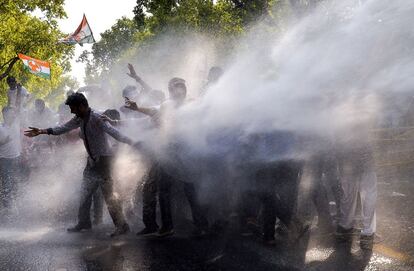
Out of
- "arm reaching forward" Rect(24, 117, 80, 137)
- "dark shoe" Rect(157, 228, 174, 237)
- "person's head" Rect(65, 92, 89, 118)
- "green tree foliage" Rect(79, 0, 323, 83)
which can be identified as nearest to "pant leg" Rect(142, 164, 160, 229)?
"dark shoe" Rect(157, 228, 174, 237)

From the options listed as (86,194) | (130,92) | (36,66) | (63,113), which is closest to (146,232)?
(86,194)

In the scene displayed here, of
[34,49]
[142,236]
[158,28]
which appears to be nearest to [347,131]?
[142,236]

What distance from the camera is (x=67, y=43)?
52.7 ft

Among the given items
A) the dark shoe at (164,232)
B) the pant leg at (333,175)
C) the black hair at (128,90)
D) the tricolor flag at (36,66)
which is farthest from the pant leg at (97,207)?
the tricolor flag at (36,66)

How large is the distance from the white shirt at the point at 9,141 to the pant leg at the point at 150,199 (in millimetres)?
4149

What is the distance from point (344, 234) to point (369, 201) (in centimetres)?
49

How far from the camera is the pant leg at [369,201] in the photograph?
435 centimetres

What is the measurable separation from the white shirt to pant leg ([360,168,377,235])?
662 cm

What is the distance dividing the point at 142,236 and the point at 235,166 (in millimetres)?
1496

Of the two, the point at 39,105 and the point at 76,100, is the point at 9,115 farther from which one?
the point at 76,100

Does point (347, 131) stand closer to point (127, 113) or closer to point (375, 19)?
point (375, 19)

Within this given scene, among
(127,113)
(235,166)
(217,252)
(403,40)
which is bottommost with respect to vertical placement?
(217,252)

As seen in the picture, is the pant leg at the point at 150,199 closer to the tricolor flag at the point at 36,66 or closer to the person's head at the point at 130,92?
the person's head at the point at 130,92

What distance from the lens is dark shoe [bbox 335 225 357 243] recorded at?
457 cm
